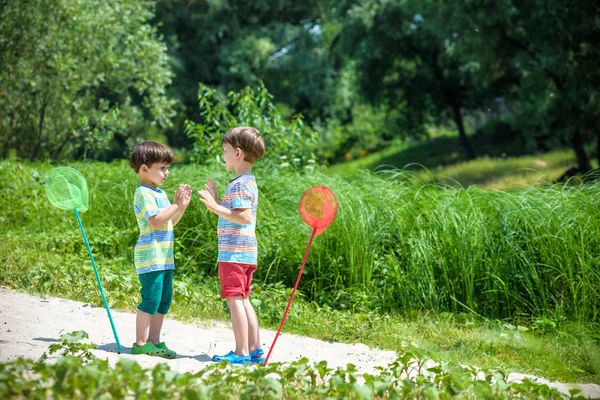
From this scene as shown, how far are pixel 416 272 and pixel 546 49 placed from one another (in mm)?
9375

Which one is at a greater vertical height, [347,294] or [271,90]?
[271,90]

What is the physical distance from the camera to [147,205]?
13.1 feet

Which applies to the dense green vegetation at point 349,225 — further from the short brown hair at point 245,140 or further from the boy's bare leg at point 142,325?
the short brown hair at point 245,140

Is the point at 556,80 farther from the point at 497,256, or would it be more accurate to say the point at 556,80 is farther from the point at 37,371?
the point at 37,371

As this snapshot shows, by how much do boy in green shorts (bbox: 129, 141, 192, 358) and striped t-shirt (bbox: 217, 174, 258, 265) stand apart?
0.26 meters

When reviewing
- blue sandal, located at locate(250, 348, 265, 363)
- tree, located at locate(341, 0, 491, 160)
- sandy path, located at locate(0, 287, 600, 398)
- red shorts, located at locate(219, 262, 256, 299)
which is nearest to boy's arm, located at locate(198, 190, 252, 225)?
red shorts, located at locate(219, 262, 256, 299)

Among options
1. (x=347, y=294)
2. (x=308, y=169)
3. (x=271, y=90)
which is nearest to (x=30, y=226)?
(x=308, y=169)

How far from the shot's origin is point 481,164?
21484 mm

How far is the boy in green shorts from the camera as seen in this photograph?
3.97 meters

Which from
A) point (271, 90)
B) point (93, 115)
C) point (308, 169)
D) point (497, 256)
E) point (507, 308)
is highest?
point (271, 90)

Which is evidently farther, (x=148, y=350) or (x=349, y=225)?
(x=349, y=225)

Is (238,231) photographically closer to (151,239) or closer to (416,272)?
(151,239)

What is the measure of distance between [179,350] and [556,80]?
39.2 feet

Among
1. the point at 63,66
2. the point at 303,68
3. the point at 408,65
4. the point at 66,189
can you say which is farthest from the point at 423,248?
the point at 408,65
